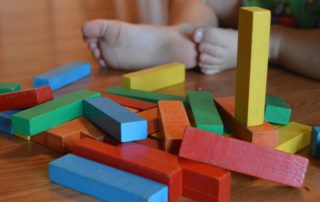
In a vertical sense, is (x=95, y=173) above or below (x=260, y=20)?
below

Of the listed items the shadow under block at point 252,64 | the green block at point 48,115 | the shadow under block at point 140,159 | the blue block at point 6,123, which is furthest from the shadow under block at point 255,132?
the blue block at point 6,123

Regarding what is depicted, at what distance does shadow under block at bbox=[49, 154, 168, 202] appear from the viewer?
0.54 m

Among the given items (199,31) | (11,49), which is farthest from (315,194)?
(11,49)

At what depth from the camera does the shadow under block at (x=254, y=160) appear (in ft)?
1.89

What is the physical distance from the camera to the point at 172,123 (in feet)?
2.18

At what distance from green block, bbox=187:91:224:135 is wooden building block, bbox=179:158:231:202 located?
9cm

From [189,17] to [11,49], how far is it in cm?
47

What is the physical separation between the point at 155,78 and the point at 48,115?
30 centimetres

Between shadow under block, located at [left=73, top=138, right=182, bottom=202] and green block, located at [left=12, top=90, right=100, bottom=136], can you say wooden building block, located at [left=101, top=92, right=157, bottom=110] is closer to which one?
green block, located at [left=12, top=90, right=100, bottom=136]

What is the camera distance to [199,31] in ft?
3.48

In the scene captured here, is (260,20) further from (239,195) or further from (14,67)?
(14,67)

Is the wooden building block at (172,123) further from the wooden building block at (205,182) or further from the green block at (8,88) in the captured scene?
the green block at (8,88)

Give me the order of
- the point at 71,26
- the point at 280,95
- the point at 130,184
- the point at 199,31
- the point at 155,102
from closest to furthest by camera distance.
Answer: the point at 130,184
the point at 155,102
the point at 280,95
the point at 199,31
the point at 71,26

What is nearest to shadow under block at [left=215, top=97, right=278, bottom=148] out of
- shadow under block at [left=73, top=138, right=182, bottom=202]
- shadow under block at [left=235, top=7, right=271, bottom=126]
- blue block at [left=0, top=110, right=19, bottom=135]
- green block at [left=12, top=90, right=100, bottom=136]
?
shadow under block at [left=235, top=7, right=271, bottom=126]
